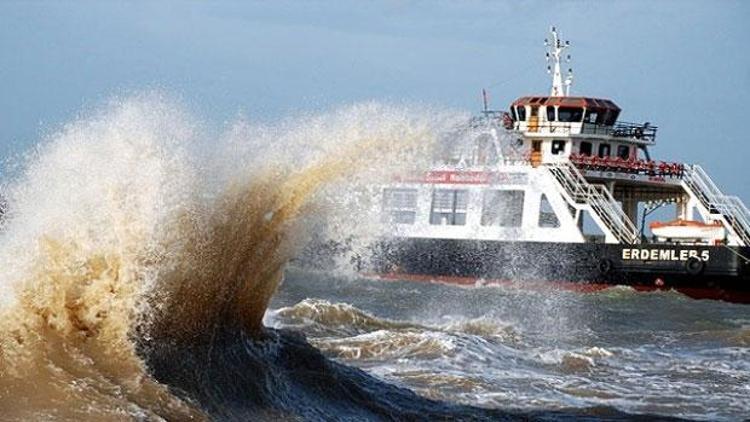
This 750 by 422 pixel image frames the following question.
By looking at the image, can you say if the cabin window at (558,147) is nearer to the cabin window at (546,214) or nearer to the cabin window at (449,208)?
the cabin window at (546,214)

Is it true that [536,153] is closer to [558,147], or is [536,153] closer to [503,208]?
[558,147]

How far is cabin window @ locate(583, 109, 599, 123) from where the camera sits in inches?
1339

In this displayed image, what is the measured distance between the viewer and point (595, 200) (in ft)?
105

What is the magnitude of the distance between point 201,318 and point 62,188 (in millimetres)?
1274

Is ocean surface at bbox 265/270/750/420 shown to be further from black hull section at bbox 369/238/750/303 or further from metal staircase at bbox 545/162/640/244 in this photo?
metal staircase at bbox 545/162/640/244

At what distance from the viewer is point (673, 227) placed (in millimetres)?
30312

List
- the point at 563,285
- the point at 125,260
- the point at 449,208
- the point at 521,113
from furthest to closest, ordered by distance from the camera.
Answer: the point at 521,113 → the point at 449,208 → the point at 563,285 → the point at 125,260

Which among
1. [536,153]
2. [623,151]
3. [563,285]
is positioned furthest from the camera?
[623,151]

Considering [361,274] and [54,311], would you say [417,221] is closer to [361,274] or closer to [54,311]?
[361,274]

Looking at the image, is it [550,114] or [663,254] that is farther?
[550,114]

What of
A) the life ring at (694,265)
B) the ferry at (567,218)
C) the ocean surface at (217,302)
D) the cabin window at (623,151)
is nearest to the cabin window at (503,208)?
the ferry at (567,218)

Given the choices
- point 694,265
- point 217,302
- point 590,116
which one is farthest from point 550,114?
point 217,302

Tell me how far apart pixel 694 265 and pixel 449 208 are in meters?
6.91

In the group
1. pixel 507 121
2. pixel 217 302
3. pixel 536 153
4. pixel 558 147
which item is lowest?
pixel 217 302
